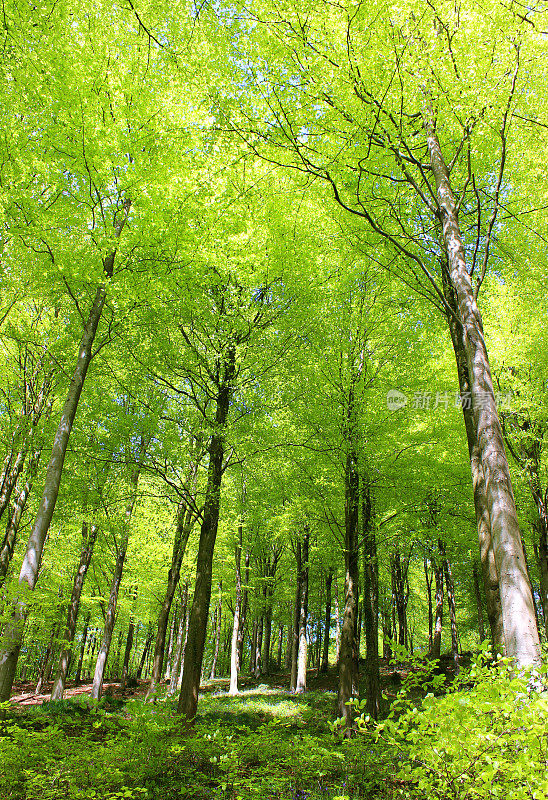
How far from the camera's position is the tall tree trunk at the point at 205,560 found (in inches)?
275

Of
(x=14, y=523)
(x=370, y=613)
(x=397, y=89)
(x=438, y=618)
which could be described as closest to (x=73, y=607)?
(x=14, y=523)

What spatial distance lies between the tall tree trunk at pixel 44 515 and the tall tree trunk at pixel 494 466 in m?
4.58

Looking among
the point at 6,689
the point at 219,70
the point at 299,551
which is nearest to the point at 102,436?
the point at 6,689

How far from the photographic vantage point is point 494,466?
139 inches

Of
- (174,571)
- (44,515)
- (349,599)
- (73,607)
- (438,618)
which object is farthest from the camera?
(438,618)

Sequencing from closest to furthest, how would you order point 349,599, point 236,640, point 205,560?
point 205,560 < point 349,599 < point 236,640

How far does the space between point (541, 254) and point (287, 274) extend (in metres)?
5.29

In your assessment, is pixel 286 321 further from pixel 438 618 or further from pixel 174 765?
pixel 438 618

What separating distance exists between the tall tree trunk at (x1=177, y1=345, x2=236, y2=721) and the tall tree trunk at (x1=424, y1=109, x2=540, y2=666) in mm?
4155

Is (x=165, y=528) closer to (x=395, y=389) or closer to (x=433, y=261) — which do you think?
(x=395, y=389)

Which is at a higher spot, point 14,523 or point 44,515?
point 14,523

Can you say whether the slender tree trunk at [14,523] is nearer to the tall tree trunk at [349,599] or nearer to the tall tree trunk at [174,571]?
the tall tree trunk at [174,571]

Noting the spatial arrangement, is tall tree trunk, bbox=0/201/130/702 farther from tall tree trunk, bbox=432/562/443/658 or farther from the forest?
tall tree trunk, bbox=432/562/443/658

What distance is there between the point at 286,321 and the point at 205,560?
460 cm
